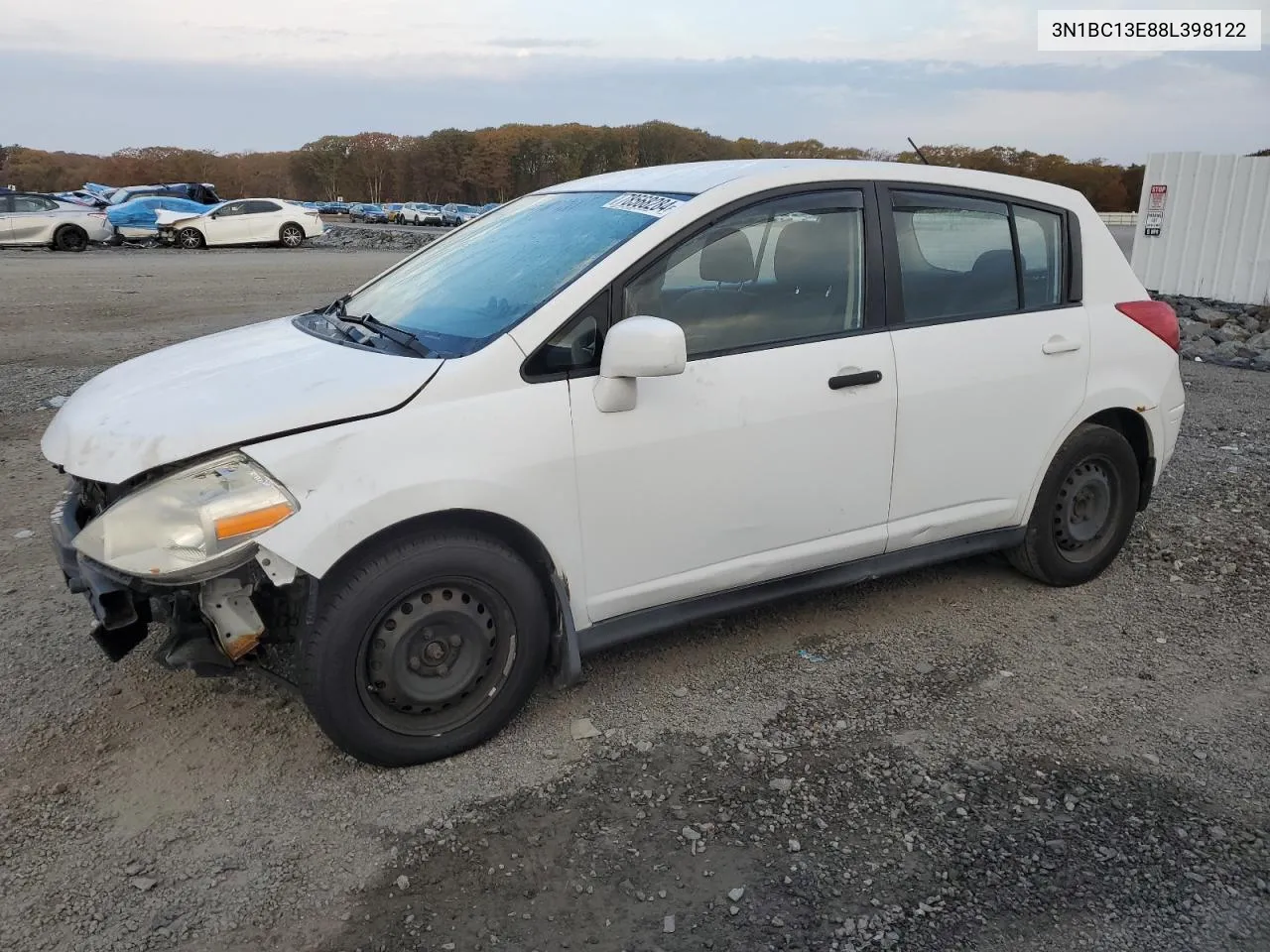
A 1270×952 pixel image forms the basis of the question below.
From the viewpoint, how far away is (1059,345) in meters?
4.18

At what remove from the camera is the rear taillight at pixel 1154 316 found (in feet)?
14.5

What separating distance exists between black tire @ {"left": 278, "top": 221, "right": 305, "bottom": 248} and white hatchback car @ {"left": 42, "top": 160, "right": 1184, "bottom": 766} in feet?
90.8

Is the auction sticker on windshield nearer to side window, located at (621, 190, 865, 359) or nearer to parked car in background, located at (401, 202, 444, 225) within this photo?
side window, located at (621, 190, 865, 359)

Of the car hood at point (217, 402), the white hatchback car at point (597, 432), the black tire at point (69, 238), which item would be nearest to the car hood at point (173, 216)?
the black tire at point (69, 238)

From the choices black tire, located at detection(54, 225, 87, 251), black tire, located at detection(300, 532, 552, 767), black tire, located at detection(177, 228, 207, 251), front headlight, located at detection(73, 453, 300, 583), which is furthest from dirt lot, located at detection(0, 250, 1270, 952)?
black tire, located at detection(177, 228, 207, 251)

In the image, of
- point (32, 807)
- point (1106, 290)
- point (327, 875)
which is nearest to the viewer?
point (327, 875)

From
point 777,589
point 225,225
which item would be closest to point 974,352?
point 777,589

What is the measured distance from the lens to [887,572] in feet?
13.1

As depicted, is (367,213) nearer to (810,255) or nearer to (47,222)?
(47,222)

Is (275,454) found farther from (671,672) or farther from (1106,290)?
(1106,290)

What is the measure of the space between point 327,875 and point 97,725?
1.23 metres

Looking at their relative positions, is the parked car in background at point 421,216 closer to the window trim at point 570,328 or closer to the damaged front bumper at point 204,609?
the window trim at point 570,328

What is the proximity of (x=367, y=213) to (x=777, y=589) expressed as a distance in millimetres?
60619

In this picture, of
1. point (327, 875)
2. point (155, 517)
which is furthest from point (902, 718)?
point (155, 517)
